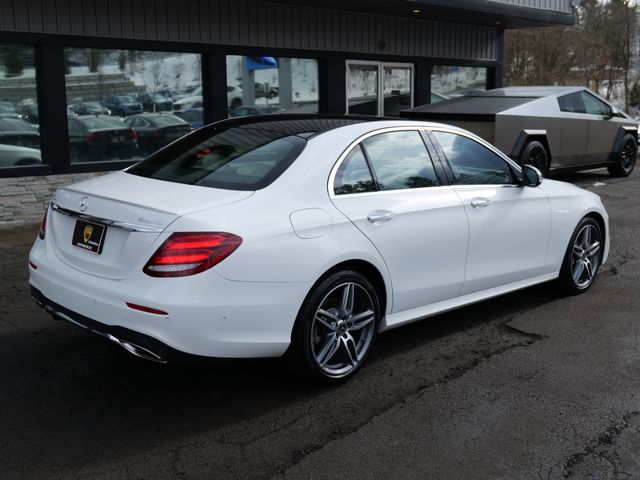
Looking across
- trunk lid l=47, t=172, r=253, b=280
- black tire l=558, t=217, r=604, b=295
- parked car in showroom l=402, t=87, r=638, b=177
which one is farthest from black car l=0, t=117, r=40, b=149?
black tire l=558, t=217, r=604, b=295

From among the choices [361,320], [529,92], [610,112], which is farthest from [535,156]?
[361,320]

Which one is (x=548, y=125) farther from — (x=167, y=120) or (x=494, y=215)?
(x=494, y=215)

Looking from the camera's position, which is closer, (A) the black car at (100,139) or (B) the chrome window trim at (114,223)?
(B) the chrome window trim at (114,223)

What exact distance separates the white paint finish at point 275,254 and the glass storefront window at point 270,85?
759 cm

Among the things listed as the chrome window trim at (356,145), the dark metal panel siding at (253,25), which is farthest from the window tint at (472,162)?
the dark metal panel siding at (253,25)

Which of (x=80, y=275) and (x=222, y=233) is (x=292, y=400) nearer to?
(x=222, y=233)

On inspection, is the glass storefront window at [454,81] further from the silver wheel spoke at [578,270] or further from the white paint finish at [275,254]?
the white paint finish at [275,254]

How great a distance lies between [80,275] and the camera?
12.7 feet

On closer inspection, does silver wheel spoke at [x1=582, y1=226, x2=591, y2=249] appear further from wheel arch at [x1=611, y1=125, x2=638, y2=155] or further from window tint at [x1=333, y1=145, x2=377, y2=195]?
wheel arch at [x1=611, y1=125, x2=638, y2=155]

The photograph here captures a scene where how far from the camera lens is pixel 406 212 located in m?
4.48

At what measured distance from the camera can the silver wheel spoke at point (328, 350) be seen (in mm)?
4105

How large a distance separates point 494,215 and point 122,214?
2.68 meters

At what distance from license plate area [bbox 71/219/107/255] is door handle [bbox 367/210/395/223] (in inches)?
60.0

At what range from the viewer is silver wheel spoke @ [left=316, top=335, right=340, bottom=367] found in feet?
13.5
